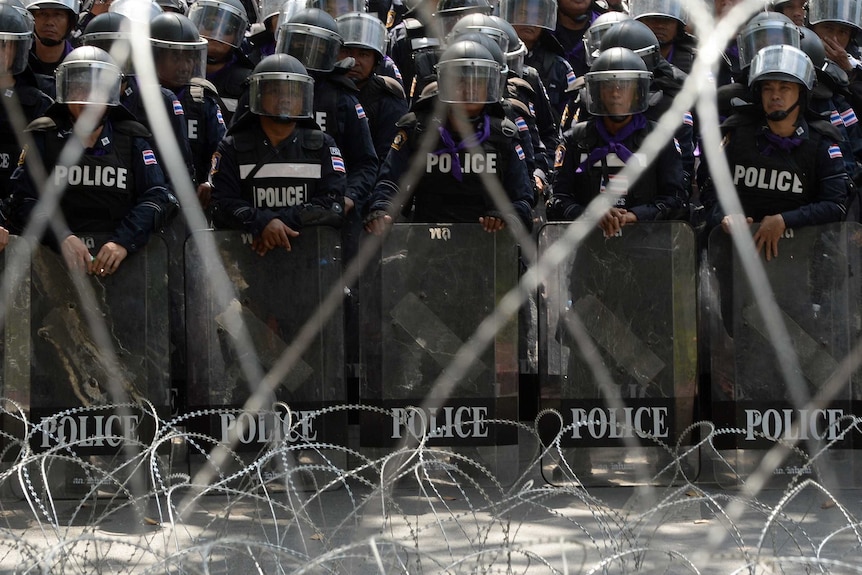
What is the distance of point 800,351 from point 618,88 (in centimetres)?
162

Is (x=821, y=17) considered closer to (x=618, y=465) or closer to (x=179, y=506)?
(x=618, y=465)

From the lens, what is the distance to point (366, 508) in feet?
22.2

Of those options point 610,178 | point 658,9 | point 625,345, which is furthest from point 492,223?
point 658,9

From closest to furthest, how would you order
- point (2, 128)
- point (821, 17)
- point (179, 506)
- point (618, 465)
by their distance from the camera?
point (179, 506)
point (618, 465)
point (2, 128)
point (821, 17)

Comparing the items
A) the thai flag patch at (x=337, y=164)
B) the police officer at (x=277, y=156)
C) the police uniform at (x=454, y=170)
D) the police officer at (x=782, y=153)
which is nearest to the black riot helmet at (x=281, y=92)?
the police officer at (x=277, y=156)

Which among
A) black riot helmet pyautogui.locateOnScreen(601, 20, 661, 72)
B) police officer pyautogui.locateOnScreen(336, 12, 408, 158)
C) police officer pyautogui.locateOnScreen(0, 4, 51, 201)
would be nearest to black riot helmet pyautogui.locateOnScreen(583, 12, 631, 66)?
black riot helmet pyautogui.locateOnScreen(601, 20, 661, 72)

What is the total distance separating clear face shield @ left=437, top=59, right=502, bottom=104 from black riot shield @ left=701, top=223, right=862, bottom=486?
1515 mm

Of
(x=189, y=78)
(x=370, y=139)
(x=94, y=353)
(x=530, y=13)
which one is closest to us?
(x=94, y=353)

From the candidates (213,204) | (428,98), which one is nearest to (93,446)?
(213,204)

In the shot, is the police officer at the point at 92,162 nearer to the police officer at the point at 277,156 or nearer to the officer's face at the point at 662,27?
the police officer at the point at 277,156

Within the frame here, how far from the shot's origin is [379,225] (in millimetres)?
7090

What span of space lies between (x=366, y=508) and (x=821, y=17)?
4654 millimetres

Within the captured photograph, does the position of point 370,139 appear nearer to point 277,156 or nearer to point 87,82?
point 277,156

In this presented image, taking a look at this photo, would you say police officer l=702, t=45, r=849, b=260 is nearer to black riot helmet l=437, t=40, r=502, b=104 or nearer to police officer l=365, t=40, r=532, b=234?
police officer l=365, t=40, r=532, b=234
